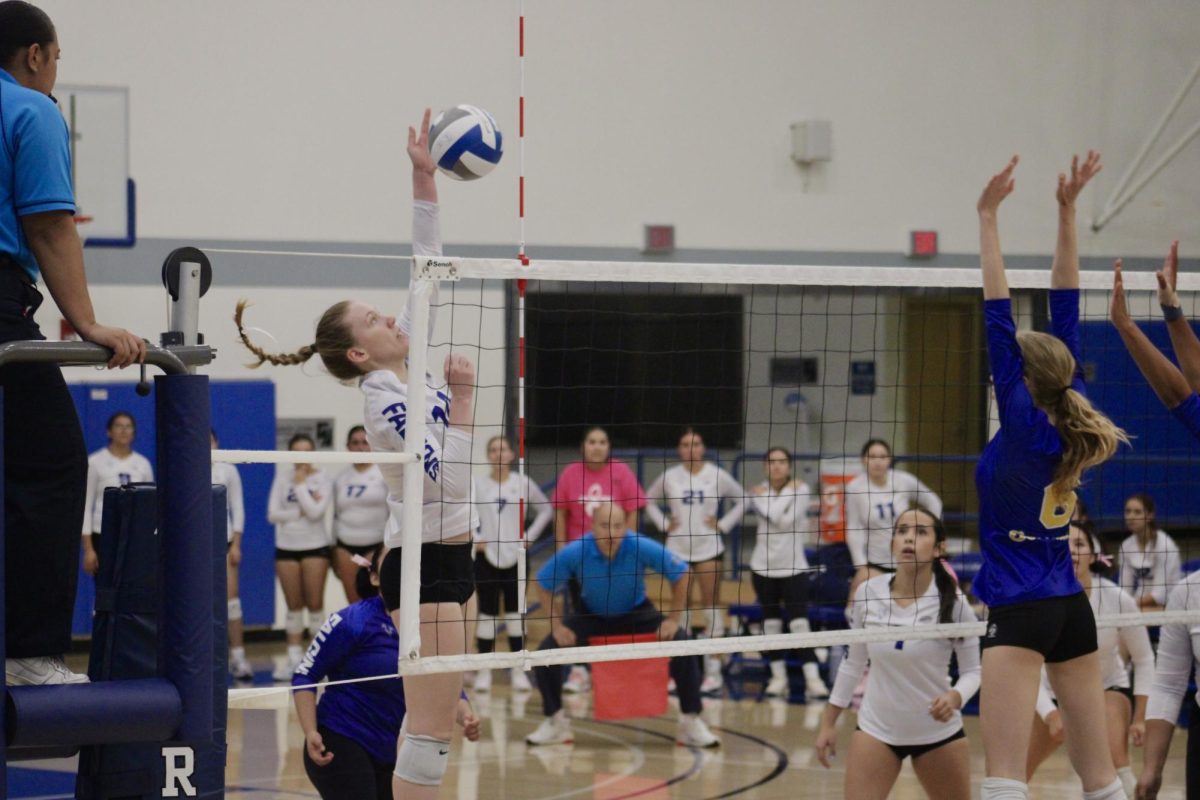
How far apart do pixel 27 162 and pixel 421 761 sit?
7.25ft

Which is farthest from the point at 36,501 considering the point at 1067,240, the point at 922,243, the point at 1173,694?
the point at 922,243

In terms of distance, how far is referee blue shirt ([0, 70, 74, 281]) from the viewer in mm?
2574

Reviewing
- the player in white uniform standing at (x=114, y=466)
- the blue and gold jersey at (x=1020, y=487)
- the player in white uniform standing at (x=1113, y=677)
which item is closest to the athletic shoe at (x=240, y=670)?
the player in white uniform standing at (x=114, y=466)

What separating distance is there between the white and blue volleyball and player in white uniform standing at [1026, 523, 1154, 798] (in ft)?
8.91

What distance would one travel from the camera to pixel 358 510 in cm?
1005

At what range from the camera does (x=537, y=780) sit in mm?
7086

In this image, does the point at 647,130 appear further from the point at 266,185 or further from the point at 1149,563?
the point at 1149,563

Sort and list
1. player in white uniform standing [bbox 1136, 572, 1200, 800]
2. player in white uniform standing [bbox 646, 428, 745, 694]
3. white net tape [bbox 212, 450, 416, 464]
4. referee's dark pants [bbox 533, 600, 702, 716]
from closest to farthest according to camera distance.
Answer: white net tape [bbox 212, 450, 416, 464]
player in white uniform standing [bbox 1136, 572, 1200, 800]
referee's dark pants [bbox 533, 600, 702, 716]
player in white uniform standing [bbox 646, 428, 745, 694]

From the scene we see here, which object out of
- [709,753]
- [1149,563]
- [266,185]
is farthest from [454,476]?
[266,185]

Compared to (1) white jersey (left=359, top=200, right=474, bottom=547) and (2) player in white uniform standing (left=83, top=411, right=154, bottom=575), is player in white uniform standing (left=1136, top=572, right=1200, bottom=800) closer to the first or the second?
(1) white jersey (left=359, top=200, right=474, bottom=547)

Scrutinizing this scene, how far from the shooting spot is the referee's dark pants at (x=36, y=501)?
256 centimetres

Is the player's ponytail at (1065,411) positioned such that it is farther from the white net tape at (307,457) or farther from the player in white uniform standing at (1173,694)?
the white net tape at (307,457)

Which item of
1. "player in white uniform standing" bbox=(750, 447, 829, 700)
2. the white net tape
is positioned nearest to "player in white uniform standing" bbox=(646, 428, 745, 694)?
"player in white uniform standing" bbox=(750, 447, 829, 700)

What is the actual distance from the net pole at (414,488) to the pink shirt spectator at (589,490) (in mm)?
5135
